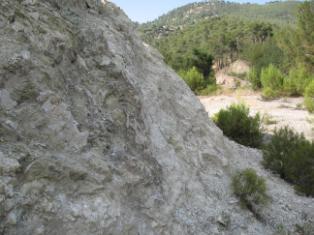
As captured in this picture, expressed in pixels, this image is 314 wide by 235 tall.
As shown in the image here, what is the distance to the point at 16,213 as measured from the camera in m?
2.45

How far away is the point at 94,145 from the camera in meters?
3.20

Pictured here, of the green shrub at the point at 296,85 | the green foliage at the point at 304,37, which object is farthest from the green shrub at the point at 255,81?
the green foliage at the point at 304,37

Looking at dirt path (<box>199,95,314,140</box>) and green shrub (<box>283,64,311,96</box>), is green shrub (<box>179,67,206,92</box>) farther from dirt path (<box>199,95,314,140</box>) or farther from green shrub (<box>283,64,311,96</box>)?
green shrub (<box>283,64,311,96</box>)

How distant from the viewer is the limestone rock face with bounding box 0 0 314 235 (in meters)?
2.67

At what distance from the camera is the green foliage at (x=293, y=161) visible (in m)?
5.86

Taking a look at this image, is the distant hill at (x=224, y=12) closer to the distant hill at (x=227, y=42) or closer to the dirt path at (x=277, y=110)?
the distant hill at (x=227, y=42)

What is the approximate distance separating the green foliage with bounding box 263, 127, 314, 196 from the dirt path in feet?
8.91

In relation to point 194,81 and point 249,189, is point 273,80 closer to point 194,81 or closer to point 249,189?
point 194,81

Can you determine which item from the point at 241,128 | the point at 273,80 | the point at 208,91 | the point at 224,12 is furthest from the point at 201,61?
the point at 224,12

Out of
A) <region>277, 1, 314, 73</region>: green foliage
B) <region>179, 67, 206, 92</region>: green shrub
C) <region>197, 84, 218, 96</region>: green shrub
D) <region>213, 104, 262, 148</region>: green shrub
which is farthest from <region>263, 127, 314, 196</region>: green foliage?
<region>277, 1, 314, 73</region>: green foliage

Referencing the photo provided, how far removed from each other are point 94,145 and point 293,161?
3.99 metres

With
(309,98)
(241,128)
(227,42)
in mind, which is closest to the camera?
(241,128)

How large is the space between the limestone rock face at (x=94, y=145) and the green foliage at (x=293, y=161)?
1.02 meters

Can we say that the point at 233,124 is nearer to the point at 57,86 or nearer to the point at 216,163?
the point at 216,163
